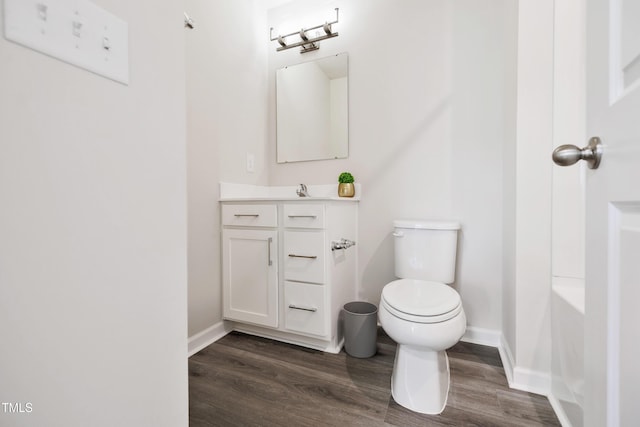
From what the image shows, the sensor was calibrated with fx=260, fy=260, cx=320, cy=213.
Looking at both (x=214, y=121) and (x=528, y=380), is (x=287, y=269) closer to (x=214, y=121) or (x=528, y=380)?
(x=214, y=121)

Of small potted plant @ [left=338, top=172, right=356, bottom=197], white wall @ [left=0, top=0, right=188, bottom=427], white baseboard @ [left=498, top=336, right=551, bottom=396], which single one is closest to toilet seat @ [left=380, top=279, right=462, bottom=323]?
white baseboard @ [left=498, top=336, right=551, bottom=396]

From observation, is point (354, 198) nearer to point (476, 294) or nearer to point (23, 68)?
point (476, 294)

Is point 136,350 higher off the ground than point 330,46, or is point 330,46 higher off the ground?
point 330,46

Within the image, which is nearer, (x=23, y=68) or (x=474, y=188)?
(x=23, y=68)

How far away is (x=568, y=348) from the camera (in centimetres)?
95

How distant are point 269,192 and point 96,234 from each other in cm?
175

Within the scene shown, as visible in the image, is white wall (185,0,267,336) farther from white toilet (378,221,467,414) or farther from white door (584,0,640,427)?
white door (584,0,640,427)

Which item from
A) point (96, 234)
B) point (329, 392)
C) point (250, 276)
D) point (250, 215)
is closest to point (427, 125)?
point (250, 215)

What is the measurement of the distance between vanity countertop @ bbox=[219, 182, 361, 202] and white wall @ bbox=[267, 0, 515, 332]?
0.06 metres

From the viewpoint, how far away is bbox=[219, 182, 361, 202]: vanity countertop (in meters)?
1.61

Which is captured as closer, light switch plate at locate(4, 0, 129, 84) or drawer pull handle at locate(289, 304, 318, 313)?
light switch plate at locate(4, 0, 129, 84)

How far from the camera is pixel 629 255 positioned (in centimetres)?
38

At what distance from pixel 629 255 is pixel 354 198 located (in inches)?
56.8

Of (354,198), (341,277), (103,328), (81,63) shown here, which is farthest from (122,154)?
(354,198)
